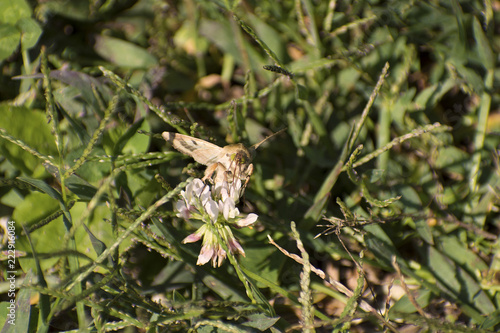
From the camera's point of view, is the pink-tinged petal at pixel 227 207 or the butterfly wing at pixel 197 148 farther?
the butterfly wing at pixel 197 148

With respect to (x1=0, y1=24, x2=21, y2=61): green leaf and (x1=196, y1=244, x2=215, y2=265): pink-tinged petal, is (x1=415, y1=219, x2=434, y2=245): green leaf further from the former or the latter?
(x1=0, y1=24, x2=21, y2=61): green leaf

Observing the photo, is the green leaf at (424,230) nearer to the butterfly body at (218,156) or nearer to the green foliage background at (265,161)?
the green foliage background at (265,161)

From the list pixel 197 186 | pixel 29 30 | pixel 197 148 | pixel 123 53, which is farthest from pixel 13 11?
pixel 197 186

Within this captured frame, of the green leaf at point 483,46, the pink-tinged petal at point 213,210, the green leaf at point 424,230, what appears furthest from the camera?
the green leaf at point 483,46

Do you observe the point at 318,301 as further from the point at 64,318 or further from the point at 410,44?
the point at 410,44

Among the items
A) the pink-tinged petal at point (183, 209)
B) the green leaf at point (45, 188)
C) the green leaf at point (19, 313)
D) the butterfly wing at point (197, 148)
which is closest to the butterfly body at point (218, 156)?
the butterfly wing at point (197, 148)

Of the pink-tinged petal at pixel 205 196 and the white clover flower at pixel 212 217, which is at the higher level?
the pink-tinged petal at pixel 205 196

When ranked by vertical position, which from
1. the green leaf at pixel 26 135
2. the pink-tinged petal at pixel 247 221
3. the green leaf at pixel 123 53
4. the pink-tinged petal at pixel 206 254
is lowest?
the pink-tinged petal at pixel 206 254

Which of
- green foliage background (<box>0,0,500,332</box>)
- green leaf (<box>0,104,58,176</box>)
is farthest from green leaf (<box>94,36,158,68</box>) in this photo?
green leaf (<box>0,104,58,176</box>)
